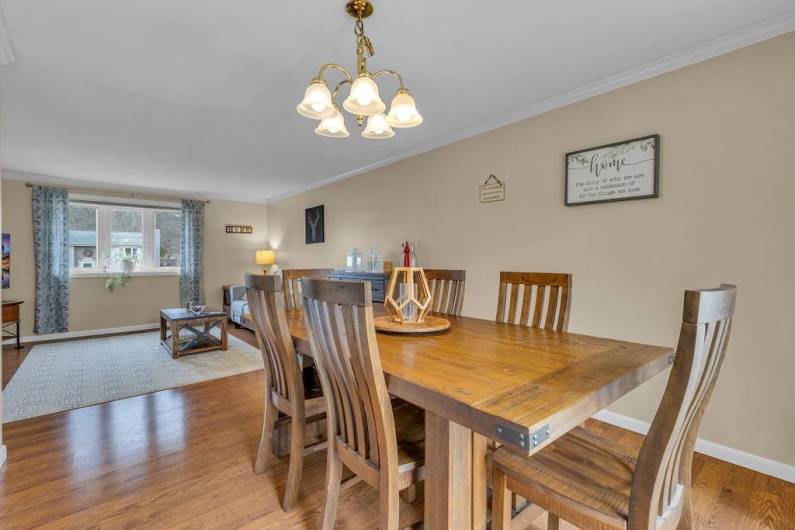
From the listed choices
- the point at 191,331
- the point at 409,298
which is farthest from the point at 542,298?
the point at 191,331

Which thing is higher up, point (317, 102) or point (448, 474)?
point (317, 102)

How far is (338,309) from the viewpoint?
111 cm

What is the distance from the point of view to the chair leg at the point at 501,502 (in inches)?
45.3

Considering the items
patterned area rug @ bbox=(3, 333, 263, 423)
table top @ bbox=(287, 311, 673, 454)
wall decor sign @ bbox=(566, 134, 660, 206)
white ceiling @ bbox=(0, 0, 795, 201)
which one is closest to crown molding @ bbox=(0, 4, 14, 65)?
white ceiling @ bbox=(0, 0, 795, 201)

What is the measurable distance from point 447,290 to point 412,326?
727 mm

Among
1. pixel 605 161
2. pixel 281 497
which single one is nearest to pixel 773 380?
pixel 605 161

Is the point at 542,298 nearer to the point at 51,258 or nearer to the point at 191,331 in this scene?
the point at 191,331

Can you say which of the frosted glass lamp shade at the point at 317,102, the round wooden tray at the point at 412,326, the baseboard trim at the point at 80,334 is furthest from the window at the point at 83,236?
the round wooden tray at the point at 412,326

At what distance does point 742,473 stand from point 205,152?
4.93m

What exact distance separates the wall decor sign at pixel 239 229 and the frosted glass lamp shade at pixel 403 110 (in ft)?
18.6

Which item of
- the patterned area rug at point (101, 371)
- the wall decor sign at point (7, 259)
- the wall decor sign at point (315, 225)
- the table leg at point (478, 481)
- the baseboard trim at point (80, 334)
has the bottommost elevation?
the patterned area rug at point (101, 371)

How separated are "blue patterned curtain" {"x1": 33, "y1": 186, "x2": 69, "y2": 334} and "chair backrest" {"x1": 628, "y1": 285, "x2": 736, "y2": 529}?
676 cm

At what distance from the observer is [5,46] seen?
1892 millimetres

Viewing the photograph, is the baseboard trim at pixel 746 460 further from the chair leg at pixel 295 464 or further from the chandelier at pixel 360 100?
the chandelier at pixel 360 100
